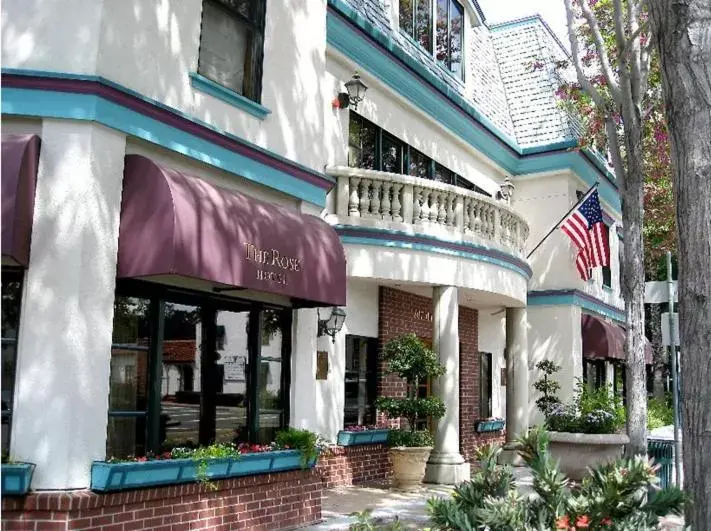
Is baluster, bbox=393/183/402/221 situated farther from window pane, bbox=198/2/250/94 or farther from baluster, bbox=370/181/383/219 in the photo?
window pane, bbox=198/2/250/94

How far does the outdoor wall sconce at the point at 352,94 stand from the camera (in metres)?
12.9

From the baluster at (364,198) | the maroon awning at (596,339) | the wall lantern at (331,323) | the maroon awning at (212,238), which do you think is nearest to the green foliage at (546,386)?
the maroon awning at (596,339)

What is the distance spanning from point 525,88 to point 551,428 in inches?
403

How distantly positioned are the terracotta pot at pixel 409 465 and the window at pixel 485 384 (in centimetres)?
613

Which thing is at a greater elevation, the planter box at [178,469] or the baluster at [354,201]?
the baluster at [354,201]

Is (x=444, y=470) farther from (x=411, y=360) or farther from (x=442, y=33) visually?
(x=442, y=33)

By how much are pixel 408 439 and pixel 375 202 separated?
12.7 feet

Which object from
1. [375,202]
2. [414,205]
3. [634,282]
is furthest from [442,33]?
[634,282]

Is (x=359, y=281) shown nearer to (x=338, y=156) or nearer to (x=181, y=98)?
(x=338, y=156)

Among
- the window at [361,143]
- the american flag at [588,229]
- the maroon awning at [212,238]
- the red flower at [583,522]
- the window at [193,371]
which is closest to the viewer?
the red flower at [583,522]

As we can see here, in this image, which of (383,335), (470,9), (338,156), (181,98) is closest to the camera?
(181,98)

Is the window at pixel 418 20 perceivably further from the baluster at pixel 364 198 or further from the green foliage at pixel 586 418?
the green foliage at pixel 586 418

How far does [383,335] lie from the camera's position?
14203 mm

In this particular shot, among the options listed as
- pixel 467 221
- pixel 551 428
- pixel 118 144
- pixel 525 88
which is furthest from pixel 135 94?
pixel 525 88
